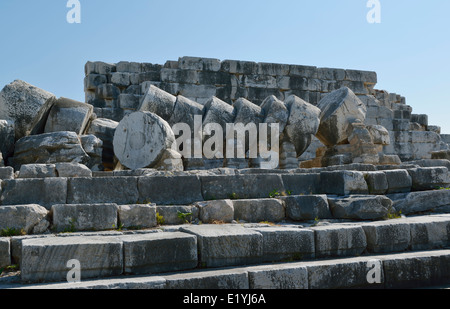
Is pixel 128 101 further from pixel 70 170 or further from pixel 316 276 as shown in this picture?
pixel 316 276

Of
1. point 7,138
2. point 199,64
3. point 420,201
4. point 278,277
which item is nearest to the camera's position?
point 278,277

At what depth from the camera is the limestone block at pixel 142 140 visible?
7656 mm

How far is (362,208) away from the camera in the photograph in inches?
241

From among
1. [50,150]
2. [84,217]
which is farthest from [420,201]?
[50,150]

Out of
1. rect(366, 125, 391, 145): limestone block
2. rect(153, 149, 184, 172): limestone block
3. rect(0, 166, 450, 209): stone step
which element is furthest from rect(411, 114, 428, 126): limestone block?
rect(153, 149, 184, 172): limestone block

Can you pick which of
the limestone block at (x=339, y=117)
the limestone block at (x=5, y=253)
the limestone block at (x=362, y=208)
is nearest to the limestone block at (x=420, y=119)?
the limestone block at (x=339, y=117)

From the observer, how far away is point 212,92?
50.1ft

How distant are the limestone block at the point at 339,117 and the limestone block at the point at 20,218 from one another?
7058 mm

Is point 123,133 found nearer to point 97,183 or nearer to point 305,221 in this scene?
point 97,183

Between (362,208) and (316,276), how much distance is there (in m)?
1.85

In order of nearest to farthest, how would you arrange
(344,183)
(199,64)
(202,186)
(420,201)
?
(202,186), (344,183), (420,201), (199,64)

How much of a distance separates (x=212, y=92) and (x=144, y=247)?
37.0ft

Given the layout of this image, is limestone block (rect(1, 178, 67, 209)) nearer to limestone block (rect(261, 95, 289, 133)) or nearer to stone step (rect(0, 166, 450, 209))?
stone step (rect(0, 166, 450, 209))

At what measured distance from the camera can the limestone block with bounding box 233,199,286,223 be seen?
600 centimetres
